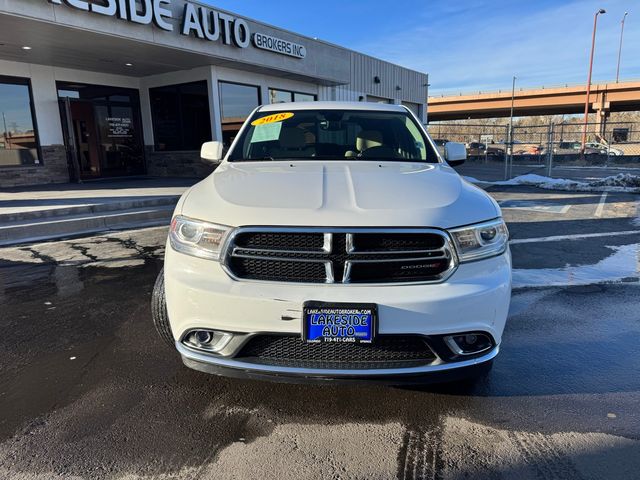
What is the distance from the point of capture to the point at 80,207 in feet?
26.9

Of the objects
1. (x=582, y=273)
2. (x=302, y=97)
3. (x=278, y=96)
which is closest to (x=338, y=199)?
(x=582, y=273)

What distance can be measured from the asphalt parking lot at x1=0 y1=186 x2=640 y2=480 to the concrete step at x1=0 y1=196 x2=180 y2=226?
404 cm

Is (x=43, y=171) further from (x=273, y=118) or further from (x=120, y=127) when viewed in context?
(x=273, y=118)

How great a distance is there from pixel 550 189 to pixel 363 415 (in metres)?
12.3

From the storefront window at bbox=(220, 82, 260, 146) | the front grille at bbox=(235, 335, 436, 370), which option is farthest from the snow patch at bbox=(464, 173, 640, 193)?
the front grille at bbox=(235, 335, 436, 370)

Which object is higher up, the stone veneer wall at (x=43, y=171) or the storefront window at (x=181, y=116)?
the storefront window at (x=181, y=116)

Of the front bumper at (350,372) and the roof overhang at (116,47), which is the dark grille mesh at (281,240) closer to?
the front bumper at (350,372)

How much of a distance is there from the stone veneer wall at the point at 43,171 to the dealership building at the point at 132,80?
0.09 feet

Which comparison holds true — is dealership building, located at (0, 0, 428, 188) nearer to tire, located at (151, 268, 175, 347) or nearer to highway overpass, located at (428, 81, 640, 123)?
tire, located at (151, 268, 175, 347)

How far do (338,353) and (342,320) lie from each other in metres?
0.20

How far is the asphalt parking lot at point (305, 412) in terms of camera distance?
2098mm

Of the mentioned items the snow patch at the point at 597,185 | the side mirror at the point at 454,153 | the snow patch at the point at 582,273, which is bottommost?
the snow patch at the point at 582,273

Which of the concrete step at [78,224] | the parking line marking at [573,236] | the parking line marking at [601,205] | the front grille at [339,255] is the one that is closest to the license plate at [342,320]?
the front grille at [339,255]

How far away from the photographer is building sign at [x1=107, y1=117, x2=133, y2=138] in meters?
14.5
